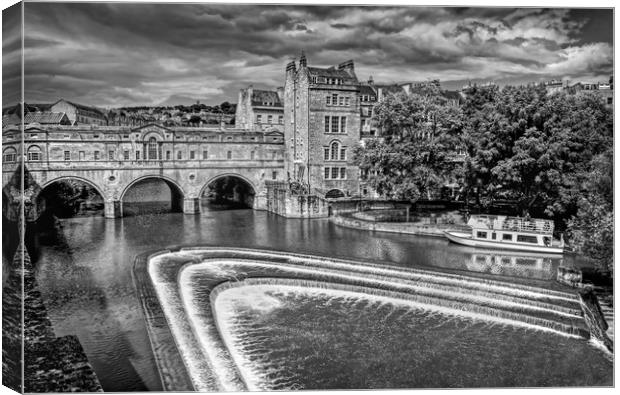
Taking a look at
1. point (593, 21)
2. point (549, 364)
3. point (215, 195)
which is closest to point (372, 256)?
point (549, 364)

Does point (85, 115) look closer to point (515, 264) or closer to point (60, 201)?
point (60, 201)

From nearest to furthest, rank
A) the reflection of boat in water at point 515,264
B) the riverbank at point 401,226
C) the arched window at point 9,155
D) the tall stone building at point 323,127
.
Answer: the arched window at point 9,155 → the reflection of boat in water at point 515,264 → the riverbank at point 401,226 → the tall stone building at point 323,127

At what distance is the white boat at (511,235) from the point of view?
21.0m

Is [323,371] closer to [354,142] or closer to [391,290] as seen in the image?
[391,290]

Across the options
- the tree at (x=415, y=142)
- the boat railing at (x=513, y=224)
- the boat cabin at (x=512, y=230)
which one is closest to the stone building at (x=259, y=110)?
the tree at (x=415, y=142)

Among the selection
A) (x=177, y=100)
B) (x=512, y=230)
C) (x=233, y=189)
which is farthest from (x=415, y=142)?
(x=233, y=189)

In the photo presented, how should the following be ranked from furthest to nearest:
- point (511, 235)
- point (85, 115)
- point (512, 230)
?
1. point (85, 115)
2. point (511, 235)
3. point (512, 230)

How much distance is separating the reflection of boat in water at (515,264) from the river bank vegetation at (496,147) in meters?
1.31

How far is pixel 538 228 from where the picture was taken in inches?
840

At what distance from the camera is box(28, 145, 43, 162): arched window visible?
27531 mm

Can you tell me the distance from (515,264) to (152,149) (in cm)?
2109

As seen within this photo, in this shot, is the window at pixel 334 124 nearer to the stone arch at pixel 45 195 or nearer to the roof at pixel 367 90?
the roof at pixel 367 90

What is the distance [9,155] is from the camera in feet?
34.1

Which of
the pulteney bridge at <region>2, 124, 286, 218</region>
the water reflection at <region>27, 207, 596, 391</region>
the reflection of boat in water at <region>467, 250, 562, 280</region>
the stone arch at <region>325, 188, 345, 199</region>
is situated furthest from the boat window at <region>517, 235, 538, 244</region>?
the pulteney bridge at <region>2, 124, 286, 218</region>
